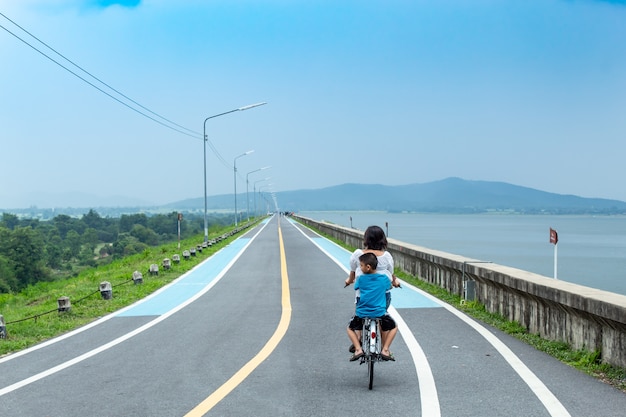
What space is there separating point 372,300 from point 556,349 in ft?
10.6

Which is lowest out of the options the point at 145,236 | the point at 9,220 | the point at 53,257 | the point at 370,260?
the point at 53,257

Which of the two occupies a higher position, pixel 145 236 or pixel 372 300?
pixel 372 300

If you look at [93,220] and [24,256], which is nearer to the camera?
[24,256]

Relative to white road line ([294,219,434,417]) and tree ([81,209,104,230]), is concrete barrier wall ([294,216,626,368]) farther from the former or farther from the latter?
tree ([81,209,104,230])

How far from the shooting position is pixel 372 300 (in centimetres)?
687

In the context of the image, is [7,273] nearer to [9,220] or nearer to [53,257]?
[53,257]

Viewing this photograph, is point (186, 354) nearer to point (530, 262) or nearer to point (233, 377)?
point (233, 377)

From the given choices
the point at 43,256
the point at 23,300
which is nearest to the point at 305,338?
the point at 23,300

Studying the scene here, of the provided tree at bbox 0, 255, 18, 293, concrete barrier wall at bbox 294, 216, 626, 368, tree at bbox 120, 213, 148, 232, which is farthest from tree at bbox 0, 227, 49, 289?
concrete barrier wall at bbox 294, 216, 626, 368

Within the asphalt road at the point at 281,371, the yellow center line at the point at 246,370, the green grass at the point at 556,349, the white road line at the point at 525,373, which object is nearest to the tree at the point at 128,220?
the asphalt road at the point at 281,371

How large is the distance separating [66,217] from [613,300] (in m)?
169

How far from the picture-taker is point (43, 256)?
305 ft

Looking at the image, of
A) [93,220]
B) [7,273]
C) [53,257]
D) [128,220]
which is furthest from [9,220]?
[7,273]

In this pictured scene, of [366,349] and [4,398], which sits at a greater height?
[366,349]
